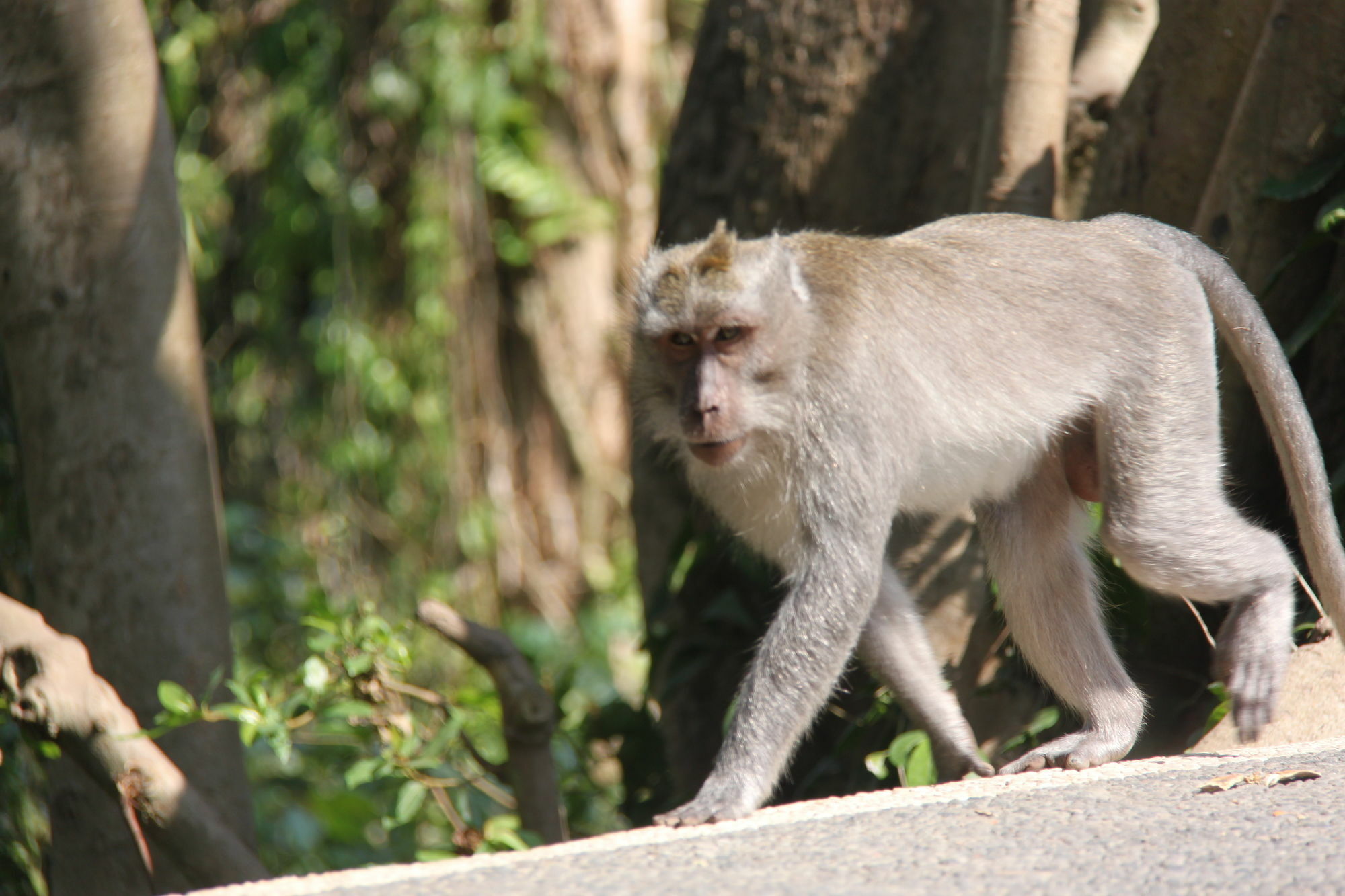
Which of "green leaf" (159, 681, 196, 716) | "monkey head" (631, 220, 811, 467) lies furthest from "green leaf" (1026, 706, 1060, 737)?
"green leaf" (159, 681, 196, 716)

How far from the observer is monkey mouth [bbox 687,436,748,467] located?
144 inches

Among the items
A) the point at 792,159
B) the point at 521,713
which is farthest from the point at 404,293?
the point at 521,713

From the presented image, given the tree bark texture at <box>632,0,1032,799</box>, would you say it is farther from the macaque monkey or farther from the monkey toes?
the monkey toes

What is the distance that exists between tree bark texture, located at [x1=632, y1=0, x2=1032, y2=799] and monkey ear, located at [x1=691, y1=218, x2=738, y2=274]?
4.97ft

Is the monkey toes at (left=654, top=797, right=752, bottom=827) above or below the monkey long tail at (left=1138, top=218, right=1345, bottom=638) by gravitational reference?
below

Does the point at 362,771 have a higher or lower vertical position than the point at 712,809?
lower

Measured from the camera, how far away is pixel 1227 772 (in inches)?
122

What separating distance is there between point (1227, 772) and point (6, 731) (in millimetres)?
3585

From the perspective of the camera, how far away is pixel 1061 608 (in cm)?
395

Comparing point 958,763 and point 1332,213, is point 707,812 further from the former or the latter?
point 1332,213

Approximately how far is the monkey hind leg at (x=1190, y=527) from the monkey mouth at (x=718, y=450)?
3.49 ft

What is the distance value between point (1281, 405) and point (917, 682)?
1.28 m

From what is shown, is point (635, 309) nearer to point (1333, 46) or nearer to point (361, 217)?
point (1333, 46)

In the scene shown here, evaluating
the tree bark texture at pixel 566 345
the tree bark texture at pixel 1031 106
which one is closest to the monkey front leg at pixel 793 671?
the tree bark texture at pixel 1031 106
